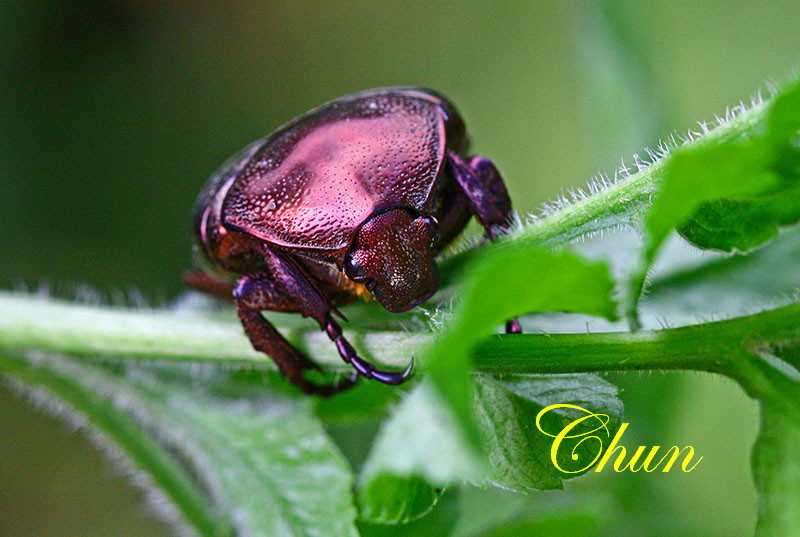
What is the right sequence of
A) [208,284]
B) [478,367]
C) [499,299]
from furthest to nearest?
[208,284] → [478,367] → [499,299]

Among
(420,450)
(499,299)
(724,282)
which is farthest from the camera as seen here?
(724,282)

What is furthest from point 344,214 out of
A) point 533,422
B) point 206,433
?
point 206,433

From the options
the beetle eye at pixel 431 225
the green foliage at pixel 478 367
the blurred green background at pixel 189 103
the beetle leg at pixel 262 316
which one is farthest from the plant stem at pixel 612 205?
the blurred green background at pixel 189 103

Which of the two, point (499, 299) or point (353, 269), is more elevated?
point (499, 299)

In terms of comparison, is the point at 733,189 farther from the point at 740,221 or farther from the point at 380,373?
the point at 380,373

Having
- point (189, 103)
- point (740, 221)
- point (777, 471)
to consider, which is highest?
point (740, 221)

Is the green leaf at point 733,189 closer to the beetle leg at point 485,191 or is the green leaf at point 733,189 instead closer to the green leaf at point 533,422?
the green leaf at point 533,422
